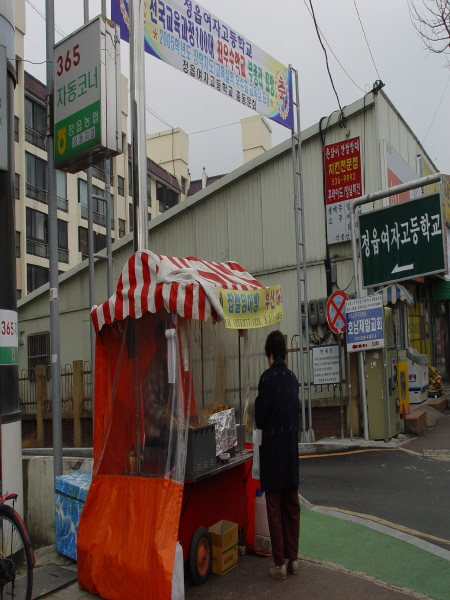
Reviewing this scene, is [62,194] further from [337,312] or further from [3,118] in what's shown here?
[3,118]

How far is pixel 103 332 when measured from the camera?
5.31 metres

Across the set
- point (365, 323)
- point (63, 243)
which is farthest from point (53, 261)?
point (63, 243)

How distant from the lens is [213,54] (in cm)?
916

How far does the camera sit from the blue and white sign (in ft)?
35.9

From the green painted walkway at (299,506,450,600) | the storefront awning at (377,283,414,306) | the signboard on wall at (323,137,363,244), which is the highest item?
the signboard on wall at (323,137,363,244)

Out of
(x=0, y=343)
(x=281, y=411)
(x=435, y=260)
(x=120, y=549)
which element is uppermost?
(x=435, y=260)

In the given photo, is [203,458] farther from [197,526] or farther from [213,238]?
[213,238]

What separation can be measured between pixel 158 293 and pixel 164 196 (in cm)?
4293

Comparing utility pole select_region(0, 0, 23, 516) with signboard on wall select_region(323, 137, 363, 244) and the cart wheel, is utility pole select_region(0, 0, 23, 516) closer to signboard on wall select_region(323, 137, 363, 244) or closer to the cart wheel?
the cart wheel

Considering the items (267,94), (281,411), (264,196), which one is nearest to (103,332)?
(281,411)

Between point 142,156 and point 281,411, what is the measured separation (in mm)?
2832

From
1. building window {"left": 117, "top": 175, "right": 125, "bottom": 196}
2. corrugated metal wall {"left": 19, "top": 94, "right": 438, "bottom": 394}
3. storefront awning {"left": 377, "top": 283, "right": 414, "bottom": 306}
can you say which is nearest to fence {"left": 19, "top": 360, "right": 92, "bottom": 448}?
corrugated metal wall {"left": 19, "top": 94, "right": 438, "bottom": 394}

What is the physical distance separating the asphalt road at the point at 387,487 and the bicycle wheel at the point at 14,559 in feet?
13.0

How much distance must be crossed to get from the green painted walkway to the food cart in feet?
2.78
